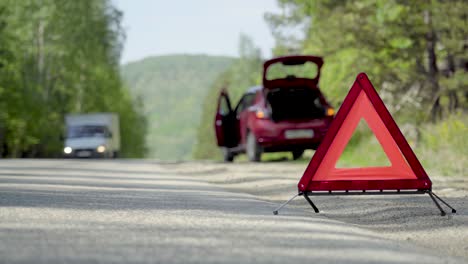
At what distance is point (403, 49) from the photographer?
2758 centimetres

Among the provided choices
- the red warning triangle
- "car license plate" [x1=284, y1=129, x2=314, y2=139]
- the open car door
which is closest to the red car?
"car license plate" [x1=284, y1=129, x2=314, y2=139]

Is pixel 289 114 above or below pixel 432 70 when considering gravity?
below

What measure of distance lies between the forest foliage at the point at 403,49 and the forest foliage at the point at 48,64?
67.8 ft

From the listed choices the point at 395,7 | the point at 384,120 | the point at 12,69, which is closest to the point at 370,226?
the point at 384,120

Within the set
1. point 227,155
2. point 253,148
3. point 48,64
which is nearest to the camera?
point 253,148

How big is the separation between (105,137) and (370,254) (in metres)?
37.8

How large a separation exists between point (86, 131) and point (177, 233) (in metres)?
36.9

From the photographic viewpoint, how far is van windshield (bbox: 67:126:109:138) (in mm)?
43766

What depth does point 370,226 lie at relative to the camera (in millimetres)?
9211

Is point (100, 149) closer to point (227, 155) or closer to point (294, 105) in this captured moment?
point (227, 155)

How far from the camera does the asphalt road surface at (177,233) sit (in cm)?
624

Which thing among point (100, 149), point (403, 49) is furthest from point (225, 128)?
point (100, 149)

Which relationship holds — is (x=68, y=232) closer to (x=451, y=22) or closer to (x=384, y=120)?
(x=384, y=120)

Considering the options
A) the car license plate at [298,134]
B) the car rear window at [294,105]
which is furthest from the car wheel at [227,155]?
the car license plate at [298,134]
